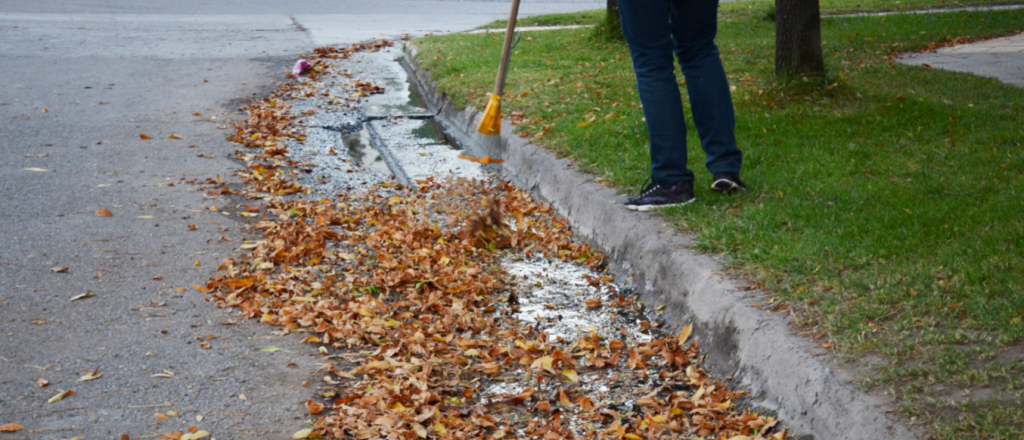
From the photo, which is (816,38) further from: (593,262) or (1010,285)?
(1010,285)

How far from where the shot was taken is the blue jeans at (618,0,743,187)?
11.8 feet

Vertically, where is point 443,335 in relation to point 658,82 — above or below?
below

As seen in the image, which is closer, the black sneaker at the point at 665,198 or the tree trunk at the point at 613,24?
the black sneaker at the point at 665,198

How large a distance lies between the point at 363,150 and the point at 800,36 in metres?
3.45

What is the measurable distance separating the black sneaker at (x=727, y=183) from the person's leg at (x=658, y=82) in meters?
0.15

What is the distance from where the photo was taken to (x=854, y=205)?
3619 mm

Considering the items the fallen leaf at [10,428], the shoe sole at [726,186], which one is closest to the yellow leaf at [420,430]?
the fallen leaf at [10,428]

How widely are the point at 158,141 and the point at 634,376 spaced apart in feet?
15.0

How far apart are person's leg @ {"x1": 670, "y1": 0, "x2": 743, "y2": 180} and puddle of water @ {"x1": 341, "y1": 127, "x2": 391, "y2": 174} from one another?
2505mm

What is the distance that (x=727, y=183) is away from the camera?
389cm

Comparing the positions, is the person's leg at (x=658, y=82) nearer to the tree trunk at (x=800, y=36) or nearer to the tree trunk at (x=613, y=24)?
the tree trunk at (x=800, y=36)

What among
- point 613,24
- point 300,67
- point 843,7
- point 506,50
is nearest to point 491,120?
point 506,50

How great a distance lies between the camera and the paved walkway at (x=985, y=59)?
23.3 feet

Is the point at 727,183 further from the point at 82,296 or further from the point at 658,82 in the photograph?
the point at 82,296
